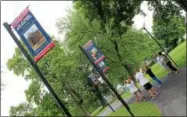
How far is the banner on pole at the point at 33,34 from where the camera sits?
15.7m

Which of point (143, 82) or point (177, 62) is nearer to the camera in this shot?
point (143, 82)

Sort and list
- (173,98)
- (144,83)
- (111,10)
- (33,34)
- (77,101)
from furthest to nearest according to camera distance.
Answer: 1. (77,101)
2. (111,10)
3. (144,83)
4. (173,98)
5. (33,34)

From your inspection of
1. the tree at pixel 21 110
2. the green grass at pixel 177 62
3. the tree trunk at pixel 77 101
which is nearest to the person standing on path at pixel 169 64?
the green grass at pixel 177 62

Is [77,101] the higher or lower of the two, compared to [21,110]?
lower

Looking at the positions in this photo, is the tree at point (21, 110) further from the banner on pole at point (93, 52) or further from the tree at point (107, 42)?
the banner on pole at point (93, 52)

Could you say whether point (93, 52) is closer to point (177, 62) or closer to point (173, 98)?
point (173, 98)

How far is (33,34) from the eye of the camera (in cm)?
1595

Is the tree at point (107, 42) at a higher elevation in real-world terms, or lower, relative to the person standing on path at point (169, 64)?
higher

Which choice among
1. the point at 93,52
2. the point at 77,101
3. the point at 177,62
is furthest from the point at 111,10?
the point at 77,101

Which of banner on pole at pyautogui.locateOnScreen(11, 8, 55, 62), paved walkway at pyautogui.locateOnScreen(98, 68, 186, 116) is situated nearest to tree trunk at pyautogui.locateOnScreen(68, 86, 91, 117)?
paved walkway at pyautogui.locateOnScreen(98, 68, 186, 116)

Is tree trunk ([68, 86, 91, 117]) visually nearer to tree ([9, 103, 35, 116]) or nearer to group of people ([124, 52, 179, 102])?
group of people ([124, 52, 179, 102])

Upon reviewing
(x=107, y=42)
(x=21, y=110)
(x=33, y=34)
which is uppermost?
(x=21, y=110)

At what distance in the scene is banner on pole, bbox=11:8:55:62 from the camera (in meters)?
15.7

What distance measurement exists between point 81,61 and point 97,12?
25.0 m
